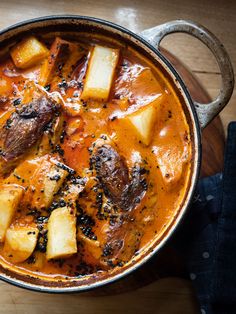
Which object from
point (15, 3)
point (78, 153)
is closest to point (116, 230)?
point (78, 153)

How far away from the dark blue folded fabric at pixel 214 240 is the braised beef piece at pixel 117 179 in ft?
1.37

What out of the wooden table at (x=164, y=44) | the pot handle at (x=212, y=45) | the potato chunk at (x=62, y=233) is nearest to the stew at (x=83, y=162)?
the potato chunk at (x=62, y=233)

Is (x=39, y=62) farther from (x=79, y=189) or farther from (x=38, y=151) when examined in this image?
(x=79, y=189)

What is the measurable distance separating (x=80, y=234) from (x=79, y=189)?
0.20m

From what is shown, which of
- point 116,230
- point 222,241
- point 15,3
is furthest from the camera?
point 15,3

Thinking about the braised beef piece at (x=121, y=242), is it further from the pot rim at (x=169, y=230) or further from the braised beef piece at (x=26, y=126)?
the braised beef piece at (x=26, y=126)

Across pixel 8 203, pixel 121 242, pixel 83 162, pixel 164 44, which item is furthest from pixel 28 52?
pixel 121 242

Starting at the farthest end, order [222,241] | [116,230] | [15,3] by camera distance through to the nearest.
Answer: [15,3]
[222,241]
[116,230]

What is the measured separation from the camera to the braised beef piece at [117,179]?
245cm

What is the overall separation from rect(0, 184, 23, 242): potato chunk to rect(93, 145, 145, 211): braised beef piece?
1.22ft

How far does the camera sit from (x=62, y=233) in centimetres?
243

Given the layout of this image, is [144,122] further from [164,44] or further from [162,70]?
[164,44]

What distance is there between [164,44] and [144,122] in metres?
0.72

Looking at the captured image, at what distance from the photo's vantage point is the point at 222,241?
2.69m
